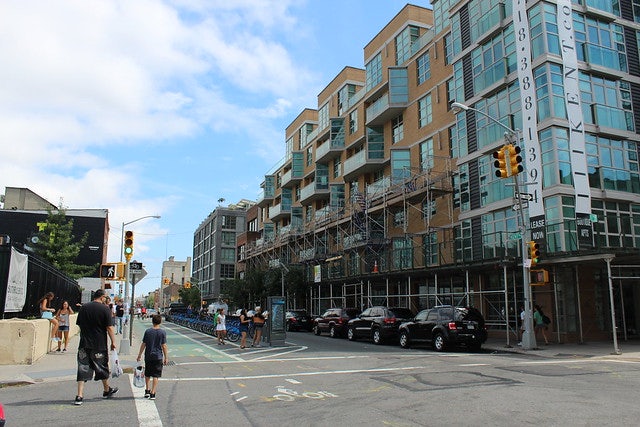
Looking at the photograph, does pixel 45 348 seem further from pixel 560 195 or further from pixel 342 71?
pixel 342 71

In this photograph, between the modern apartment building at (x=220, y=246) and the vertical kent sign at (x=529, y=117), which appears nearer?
the vertical kent sign at (x=529, y=117)

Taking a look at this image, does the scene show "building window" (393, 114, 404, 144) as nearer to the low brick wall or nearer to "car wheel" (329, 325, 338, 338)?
"car wheel" (329, 325, 338, 338)

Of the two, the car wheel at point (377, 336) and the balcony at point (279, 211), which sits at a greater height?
the balcony at point (279, 211)

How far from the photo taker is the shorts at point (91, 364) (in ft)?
28.6

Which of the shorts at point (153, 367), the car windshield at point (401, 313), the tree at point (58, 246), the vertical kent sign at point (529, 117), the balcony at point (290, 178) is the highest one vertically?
the balcony at point (290, 178)

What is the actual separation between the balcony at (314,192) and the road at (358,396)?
113 ft

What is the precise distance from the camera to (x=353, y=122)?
43.9 metres

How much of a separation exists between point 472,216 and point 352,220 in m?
12.1

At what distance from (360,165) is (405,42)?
9063 mm

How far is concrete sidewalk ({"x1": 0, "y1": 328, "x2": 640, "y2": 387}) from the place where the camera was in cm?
1164

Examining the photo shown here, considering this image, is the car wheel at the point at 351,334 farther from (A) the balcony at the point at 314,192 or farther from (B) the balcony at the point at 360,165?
(A) the balcony at the point at 314,192

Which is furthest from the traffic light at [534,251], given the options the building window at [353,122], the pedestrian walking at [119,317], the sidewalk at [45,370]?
the building window at [353,122]

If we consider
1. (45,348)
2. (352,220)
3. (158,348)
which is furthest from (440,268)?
(158,348)

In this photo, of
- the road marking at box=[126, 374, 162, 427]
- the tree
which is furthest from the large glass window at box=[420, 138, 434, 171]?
the road marking at box=[126, 374, 162, 427]
